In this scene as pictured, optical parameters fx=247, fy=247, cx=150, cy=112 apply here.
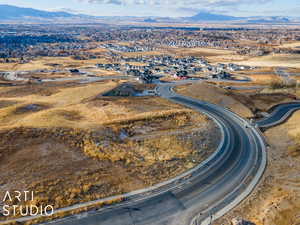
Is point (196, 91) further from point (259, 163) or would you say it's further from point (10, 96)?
point (10, 96)

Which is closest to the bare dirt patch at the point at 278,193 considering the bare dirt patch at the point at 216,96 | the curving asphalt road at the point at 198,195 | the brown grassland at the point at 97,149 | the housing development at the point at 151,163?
the housing development at the point at 151,163

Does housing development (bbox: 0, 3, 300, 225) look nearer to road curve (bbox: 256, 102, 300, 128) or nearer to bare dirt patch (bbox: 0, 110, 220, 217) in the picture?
bare dirt patch (bbox: 0, 110, 220, 217)

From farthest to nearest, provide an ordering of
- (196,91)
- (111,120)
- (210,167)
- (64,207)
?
1. (196,91)
2. (111,120)
3. (210,167)
4. (64,207)

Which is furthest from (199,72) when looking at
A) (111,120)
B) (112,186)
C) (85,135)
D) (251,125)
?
(112,186)

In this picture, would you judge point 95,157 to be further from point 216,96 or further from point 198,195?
point 216,96

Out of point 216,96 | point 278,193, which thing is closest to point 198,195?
point 278,193

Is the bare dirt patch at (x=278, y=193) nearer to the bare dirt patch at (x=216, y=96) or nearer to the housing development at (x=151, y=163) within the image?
the housing development at (x=151, y=163)
